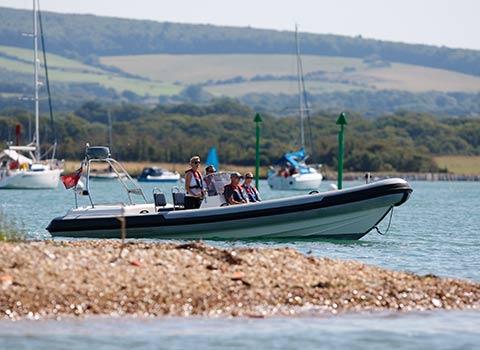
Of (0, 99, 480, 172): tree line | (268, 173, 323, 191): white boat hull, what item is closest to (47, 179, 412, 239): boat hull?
(268, 173, 323, 191): white boat hull

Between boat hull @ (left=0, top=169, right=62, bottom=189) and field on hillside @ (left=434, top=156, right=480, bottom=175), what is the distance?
46.2m

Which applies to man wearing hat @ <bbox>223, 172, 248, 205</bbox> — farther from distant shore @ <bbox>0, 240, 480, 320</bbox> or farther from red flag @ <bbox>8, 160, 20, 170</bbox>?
red flag @ <bbox>8, 160, 20, 170</bbox>

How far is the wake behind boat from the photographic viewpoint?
22.3 metres

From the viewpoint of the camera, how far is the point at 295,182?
6900 centimetres

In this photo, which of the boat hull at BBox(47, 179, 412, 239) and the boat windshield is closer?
the boat hull at BBox(47, 179, 412, 239)

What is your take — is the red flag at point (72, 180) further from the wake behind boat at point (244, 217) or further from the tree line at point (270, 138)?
the tree line at point (270, 138)

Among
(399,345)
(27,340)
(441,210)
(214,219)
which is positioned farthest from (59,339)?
(441,210)

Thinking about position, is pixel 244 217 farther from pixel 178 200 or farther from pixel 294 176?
pixel 294 176

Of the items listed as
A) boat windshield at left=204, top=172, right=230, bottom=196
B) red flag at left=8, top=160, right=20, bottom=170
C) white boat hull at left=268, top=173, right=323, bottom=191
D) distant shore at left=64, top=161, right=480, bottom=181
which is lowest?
distant shore at left=64, top=161, right=480, bottom=181

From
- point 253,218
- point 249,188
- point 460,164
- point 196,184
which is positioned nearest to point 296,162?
point 460,164

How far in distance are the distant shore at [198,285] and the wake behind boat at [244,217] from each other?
5.93m

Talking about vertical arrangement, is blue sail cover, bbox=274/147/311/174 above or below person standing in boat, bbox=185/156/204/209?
below

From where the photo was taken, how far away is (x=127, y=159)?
10294 centimetres

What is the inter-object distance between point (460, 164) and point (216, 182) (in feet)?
291
